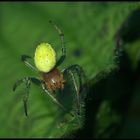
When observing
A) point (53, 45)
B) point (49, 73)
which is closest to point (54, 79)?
point (49, 73)

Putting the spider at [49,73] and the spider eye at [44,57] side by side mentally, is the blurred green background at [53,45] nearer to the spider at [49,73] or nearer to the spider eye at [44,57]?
the spider at [49,73]

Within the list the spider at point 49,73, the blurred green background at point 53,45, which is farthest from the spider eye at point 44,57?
the blurred green background at point 53,45

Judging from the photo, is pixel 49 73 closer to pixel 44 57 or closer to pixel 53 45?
pixel 44 57

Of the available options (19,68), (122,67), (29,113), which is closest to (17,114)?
(29,113)

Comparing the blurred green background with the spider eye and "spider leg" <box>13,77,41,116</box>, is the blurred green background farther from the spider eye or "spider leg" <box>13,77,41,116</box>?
the spider eye

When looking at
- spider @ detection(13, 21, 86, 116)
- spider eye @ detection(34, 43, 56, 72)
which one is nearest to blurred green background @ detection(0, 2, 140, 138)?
spider @ detection(13, 21, 86, 116)

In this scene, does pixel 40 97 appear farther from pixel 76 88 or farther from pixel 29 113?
pixel 76 88
